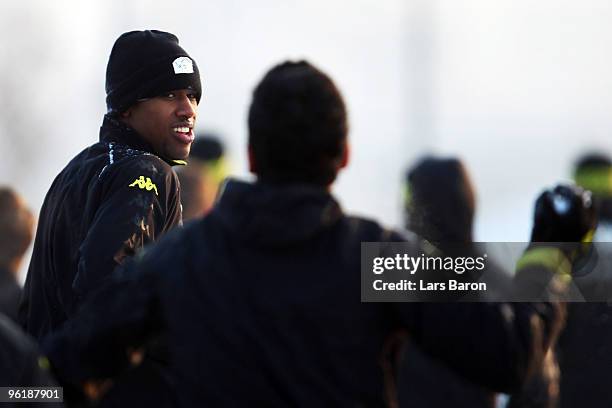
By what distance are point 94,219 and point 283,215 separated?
148 cm

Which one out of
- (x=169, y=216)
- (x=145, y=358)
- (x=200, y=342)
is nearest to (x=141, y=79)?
(x=169, y=216)

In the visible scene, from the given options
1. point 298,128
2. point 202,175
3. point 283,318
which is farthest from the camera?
point 202,175

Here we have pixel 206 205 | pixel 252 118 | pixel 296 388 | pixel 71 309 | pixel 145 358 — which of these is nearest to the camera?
pixel 296 388

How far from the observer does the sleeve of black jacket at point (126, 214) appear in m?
4.15

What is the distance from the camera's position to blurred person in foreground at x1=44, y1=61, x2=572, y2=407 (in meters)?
2.97

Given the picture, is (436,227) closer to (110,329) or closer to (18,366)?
(110,329)

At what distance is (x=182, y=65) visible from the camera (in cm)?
493

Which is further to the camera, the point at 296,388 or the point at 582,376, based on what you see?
the point at 582,376

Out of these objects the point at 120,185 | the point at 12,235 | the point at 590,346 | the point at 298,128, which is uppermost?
the point at 298,128

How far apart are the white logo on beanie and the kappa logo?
0.64 metres

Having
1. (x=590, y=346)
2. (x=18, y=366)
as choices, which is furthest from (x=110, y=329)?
(x=590, y=346)

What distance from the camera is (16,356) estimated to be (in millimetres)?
3027

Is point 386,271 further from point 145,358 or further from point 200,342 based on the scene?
point 145,358

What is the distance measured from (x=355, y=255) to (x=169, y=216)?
1533 mm
